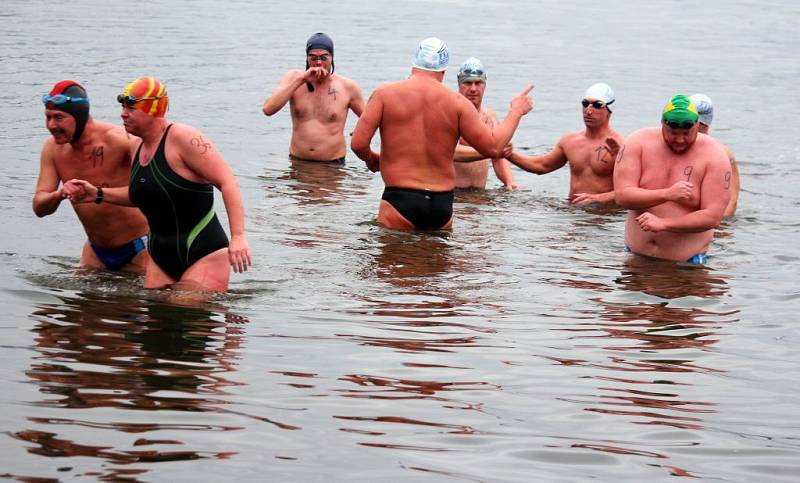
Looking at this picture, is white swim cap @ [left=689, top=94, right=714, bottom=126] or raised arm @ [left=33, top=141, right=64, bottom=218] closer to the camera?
raised arm @ [left=33, top=141, right=64, bottom=218]

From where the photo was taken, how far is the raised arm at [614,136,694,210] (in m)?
9.75

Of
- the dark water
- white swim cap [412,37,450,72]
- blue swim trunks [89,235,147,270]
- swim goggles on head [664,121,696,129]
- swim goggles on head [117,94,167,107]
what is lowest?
the dark water

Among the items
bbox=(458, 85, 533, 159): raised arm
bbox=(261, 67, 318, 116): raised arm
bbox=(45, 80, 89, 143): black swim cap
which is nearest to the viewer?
bbox=(45, 80, 89, 143): black swim cap

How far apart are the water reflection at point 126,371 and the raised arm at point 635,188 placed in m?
3.45

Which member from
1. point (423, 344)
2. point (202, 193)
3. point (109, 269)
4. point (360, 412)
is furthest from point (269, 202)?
point (360, 412)

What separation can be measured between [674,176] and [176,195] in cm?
403

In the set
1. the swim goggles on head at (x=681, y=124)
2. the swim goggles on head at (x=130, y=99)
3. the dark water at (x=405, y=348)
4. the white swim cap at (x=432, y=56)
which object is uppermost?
the white swim cap at (x=432, y=56)

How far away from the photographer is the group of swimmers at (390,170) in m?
8.18

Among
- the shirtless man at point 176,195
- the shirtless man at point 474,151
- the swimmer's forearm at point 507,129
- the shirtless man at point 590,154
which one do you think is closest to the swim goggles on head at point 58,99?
the shirtless man at point 176,195

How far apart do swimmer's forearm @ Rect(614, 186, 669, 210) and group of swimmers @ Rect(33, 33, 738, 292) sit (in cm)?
1

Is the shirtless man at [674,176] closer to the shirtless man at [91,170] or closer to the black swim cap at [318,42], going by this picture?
the shirtless man at [91,170]

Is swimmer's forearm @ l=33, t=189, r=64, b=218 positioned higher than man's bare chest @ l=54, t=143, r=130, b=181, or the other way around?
man's bare chest @ l=54, t=143, r=130, b=181

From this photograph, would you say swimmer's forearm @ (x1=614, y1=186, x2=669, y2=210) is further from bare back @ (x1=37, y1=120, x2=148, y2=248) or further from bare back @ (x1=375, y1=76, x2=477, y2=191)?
bare back @ (x1=37, y1=120, x2=148, y2=248)

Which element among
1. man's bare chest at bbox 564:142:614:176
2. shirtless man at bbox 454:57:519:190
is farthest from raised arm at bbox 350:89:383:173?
man's bare chest at bbox 564:142:614:176
